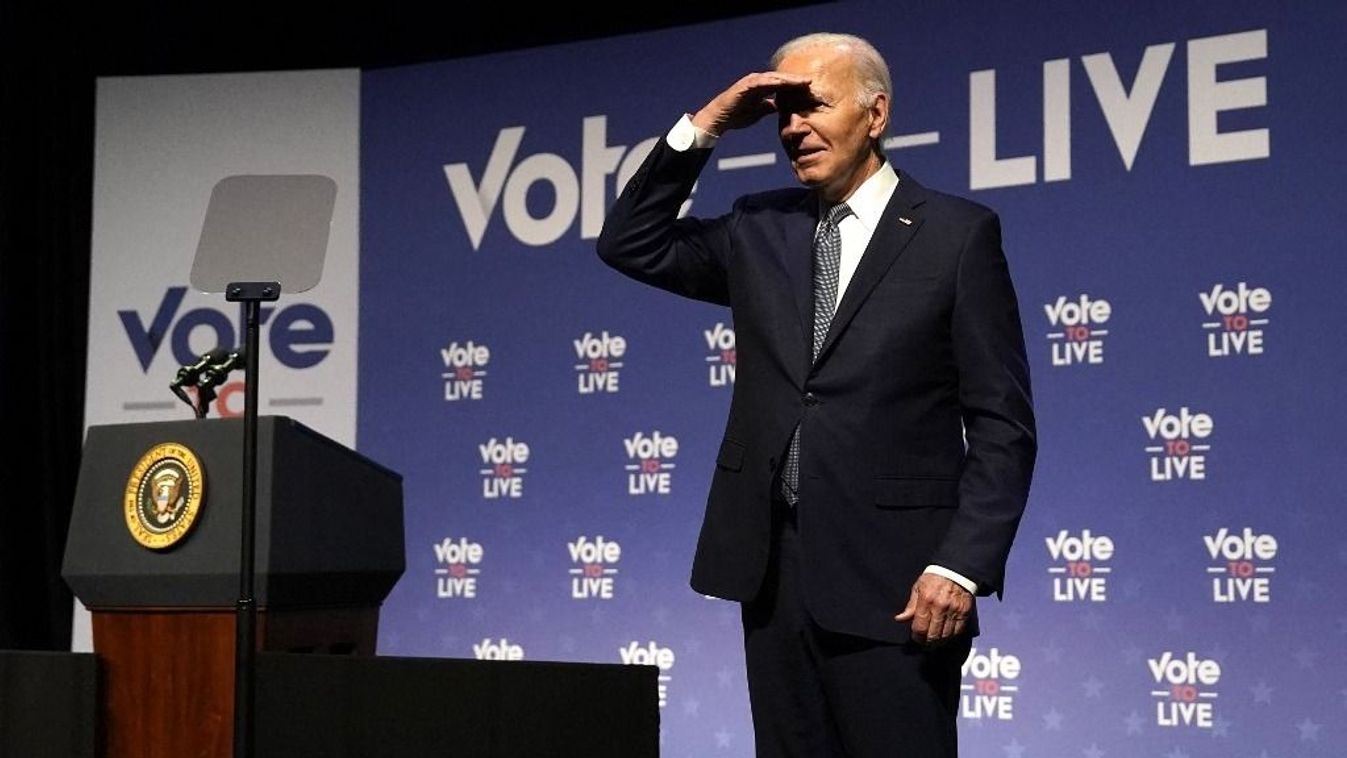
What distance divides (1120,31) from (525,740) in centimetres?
271

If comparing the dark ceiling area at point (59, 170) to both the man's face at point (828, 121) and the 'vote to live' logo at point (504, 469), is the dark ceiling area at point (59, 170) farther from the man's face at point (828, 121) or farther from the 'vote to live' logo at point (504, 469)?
the man's face at point (828, 121)

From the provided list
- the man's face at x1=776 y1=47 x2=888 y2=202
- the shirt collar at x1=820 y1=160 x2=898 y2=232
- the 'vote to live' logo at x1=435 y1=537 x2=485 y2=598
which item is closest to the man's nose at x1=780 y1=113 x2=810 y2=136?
the man's face at x1=776 y1=47 x2=888 y2=202

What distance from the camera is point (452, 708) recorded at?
6.60 ft

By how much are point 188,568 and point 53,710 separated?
0.28m

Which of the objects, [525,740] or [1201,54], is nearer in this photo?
[525,740]

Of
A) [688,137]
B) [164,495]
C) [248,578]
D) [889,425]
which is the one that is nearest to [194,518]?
[164,495]

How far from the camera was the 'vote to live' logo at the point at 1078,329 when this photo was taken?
3.90 m

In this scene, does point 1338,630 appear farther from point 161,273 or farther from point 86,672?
point 161,273

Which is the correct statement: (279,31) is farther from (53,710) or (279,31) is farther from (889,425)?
(889,425)

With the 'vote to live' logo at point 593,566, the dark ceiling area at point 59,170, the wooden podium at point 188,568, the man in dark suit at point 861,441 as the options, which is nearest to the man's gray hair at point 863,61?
the man in dark suit at point 861,441

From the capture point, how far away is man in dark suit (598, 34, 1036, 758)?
195 cm

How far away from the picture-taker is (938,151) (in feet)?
13.6

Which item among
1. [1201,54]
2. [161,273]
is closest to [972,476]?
[1201,54]

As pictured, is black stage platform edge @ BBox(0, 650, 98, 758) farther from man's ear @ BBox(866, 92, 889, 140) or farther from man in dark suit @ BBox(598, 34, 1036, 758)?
man's ear @ BBox(866, 92, 889, 140)
